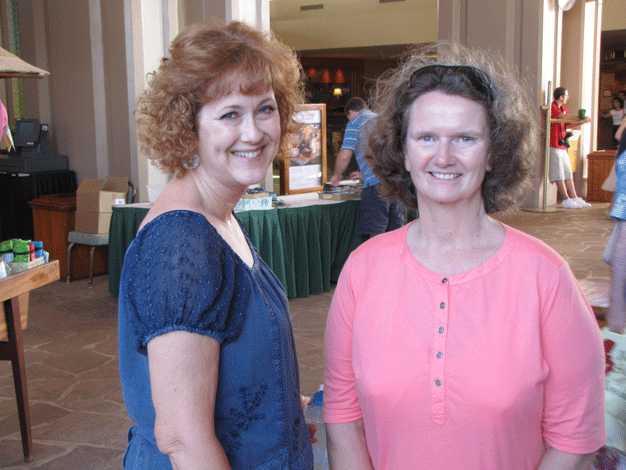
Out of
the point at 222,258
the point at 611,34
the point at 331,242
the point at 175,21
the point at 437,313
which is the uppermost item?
the point at 611,34

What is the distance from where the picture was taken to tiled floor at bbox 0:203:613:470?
316cm

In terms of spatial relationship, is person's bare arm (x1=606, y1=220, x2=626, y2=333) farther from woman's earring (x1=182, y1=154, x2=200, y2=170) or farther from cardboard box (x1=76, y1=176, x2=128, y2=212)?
cardboard box (x1=76, y1=176, x2=128, y2=212)

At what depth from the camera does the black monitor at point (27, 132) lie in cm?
750

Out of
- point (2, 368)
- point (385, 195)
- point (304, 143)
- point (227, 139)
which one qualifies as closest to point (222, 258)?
point (227, 139)

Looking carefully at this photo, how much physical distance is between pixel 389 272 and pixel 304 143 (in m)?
5.76

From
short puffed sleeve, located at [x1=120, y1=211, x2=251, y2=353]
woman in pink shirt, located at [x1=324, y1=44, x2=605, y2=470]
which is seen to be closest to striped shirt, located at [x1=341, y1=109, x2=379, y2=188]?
woman in pink shirt, located at [x1=324, y1=44, x2=605, y2=470]

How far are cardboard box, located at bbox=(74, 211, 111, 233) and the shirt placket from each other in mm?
5438

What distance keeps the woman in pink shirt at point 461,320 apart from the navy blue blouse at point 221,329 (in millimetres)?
168

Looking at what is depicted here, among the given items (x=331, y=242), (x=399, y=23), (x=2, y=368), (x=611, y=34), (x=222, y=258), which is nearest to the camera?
(x=222, y=258)

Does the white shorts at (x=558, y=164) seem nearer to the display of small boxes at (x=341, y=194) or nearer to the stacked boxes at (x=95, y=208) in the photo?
the display of small boxes at (x=341, y=194)

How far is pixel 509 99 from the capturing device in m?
1.36

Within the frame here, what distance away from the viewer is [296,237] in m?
5.56

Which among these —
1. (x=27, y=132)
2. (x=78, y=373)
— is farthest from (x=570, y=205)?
(x=78, y=373)

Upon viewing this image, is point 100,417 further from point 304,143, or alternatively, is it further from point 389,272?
point 304,143
